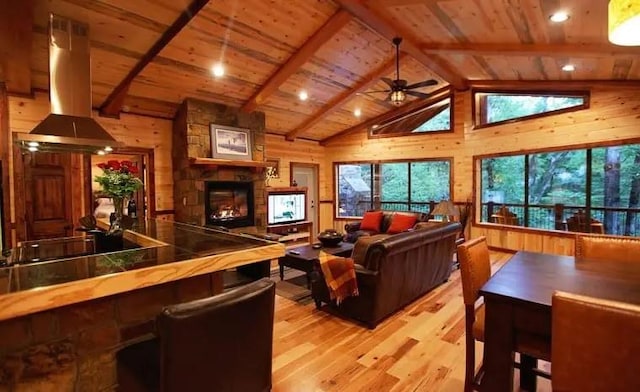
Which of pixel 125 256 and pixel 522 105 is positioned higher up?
pixel 522 105

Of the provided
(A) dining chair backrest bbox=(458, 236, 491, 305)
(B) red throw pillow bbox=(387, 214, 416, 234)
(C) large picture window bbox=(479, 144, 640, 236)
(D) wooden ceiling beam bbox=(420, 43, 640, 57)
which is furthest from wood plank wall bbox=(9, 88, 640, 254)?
(A) dining chair backrest bbox=(458, 236, 491, 305)

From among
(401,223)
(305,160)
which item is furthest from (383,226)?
(305,160)

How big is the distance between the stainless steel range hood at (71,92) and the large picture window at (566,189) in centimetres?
660

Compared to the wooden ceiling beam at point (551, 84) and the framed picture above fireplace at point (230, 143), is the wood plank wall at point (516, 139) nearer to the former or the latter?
the wooden ceiling beam at point (551, 84)

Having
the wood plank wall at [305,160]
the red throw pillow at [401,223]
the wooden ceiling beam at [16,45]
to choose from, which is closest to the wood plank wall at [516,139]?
the wood plank wall at [305,160]

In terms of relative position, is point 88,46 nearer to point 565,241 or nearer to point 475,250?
point 475,250

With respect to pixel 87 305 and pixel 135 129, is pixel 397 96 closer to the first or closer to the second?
pixel 87 305

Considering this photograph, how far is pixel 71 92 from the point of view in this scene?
11.1ft

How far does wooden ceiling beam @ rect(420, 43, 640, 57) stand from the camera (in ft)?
12.2

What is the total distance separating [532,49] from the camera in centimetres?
421

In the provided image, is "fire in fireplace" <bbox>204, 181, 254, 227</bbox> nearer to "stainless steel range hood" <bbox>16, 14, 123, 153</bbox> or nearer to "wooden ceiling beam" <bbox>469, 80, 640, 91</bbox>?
"stainless steel range hood" <bbox>16, 14, 123, 153</bbox>

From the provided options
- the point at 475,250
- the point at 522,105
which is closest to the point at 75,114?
the point at 475,250

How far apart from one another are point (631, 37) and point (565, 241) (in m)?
5.12

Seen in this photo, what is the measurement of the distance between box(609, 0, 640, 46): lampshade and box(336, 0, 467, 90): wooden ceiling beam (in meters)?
2.92
